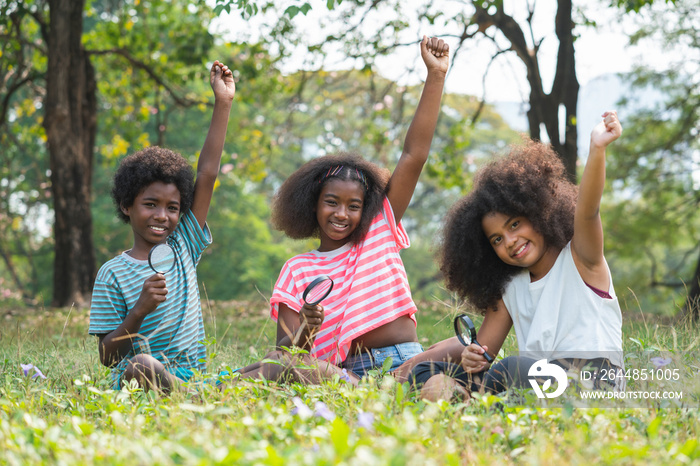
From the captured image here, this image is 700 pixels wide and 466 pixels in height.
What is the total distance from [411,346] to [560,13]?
20.1 feet

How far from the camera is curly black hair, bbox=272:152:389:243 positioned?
3924mm

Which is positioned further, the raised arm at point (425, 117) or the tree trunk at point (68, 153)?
the tree trunk at point (68, 153)

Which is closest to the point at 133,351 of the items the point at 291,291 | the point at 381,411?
the point at 291,291

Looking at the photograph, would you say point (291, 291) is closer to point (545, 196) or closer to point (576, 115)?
point (545, 196)

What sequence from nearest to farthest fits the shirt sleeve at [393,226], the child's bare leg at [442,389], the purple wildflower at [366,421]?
1. the purple wildflower at [366,421]
2. the child's bare leg at [442,389]
3. the shirt sleeve at [393,226]

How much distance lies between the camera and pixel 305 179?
4098mm

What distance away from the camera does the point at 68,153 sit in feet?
28.7

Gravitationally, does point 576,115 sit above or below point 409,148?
above

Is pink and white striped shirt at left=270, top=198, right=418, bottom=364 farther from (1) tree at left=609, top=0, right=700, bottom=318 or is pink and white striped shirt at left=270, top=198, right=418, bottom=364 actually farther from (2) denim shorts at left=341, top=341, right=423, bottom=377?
(1) tree at left=609, top=0, right=700, bottom=318

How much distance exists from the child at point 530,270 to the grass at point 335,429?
29 centimetres

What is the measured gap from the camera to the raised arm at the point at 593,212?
9.66 ft

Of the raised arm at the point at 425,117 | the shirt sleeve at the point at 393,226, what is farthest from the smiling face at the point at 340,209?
the raised arm at the point at 425,117

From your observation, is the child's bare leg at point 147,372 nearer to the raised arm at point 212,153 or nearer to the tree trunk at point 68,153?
the raised arm at point 212,153

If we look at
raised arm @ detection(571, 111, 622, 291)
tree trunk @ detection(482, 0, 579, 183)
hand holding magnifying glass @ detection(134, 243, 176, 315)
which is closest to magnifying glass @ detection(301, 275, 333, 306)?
→ hand holding magnifying glass @ detection(134, 243, 176, 315)
